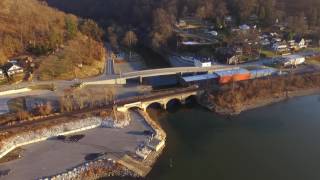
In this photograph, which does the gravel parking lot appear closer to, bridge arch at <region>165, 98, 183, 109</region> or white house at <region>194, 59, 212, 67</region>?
bridge arch at <region>165, 98, 183, 109</region>

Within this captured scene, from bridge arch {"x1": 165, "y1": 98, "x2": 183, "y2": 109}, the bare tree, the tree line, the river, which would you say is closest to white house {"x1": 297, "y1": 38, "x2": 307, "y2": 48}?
the tree line

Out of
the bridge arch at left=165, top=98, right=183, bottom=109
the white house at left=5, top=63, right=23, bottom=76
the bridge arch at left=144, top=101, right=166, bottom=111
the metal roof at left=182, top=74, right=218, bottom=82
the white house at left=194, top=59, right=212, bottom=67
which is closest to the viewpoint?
the bridge arch at left=144, top=101, right=166, bottom=111

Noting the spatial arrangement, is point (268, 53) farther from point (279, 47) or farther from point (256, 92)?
point (256, 92)

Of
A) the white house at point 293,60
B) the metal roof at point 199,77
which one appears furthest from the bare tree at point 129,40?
the white house at point 293,60

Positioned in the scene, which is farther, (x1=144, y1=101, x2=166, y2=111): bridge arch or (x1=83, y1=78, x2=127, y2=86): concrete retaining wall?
(x1=83, y1=78, x2=127, y2=86): concrete retaining wall

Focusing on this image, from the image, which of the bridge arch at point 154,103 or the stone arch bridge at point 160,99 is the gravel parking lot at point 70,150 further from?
the bridge arch at point 154,103

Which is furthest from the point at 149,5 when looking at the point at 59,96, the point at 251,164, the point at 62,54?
the point at 251,164
